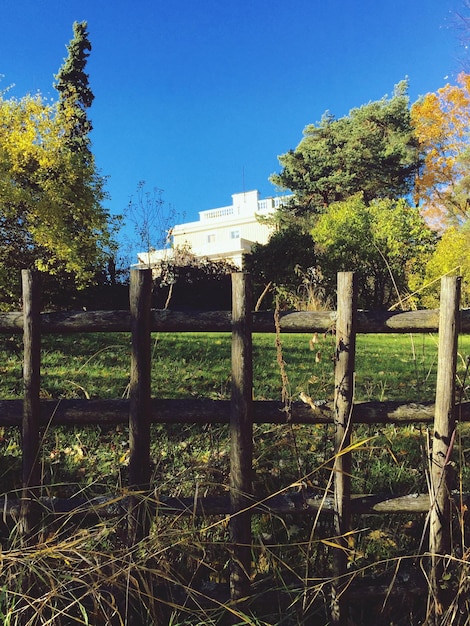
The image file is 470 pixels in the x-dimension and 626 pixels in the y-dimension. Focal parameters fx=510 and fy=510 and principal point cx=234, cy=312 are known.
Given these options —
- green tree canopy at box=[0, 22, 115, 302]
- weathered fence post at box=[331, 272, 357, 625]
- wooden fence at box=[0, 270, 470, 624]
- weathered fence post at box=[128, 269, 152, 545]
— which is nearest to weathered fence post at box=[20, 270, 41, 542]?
wooden fence at box=[0, 270, 470, 624]

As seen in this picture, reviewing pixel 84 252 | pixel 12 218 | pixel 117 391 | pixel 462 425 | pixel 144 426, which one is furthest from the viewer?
pixel 84 252

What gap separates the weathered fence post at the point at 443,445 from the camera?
2477mm

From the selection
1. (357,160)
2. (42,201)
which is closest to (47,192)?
(42,201)

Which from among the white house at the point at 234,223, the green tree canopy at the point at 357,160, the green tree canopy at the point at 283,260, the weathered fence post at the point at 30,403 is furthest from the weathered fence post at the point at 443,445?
the white house at the point at 234,223

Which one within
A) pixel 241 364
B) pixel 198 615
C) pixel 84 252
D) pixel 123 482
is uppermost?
pixel 84 252

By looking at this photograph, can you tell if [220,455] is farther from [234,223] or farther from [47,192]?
[234,223]

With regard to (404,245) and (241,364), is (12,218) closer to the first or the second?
(241,364)

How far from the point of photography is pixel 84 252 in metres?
16.5

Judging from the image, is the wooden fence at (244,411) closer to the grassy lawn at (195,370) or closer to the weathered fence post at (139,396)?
the weathered fence post at (139,396)

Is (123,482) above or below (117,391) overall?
below

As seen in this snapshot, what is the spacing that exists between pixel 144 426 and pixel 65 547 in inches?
25.0

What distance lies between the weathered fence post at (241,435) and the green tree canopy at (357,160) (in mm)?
33689

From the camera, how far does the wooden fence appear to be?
248 cm

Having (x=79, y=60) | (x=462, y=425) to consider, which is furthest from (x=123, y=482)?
(x=79, y=60)
